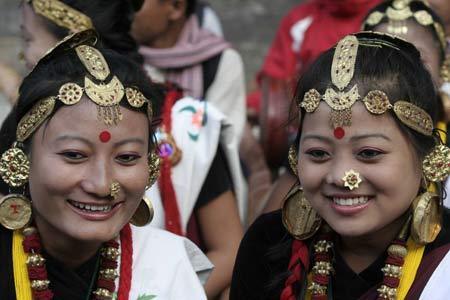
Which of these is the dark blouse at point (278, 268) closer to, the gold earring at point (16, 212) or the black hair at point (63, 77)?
the black hair at point (63, 77)

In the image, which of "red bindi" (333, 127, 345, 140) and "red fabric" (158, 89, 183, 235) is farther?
"red fabric" (158, 89, 183, 235)

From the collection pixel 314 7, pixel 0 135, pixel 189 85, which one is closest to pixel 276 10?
pixel 314 7

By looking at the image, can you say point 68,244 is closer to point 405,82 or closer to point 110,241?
point 110,241

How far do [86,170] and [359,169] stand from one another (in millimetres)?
787

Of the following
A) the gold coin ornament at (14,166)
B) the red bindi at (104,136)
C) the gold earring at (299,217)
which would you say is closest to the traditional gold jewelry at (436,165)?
the gold earring at (299,217)

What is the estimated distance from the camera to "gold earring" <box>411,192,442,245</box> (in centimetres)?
310

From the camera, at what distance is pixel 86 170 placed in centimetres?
316

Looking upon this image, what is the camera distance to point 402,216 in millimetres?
3195

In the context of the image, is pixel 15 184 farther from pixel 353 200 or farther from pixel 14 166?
pixel 353 200

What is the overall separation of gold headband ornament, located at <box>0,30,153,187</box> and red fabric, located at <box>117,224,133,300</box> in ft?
1.25

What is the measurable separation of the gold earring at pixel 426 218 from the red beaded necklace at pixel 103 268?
0.89 meters

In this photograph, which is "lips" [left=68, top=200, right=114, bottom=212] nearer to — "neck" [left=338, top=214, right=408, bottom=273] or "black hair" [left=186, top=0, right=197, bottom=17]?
"neck" [left=338, top=214, right=408, bottom=273]

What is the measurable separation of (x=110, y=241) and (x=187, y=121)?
0.95 m

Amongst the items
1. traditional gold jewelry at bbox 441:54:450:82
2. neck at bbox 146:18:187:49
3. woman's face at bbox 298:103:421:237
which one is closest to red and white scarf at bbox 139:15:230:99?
neck at bbox 146:18:187:49
